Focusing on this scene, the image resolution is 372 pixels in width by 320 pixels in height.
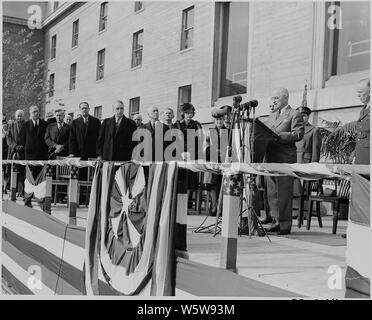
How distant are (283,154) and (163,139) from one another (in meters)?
1.69

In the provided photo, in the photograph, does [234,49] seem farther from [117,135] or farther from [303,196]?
[303,196]

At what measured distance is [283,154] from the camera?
15.3ft

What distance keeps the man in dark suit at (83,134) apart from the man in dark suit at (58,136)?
1.22ft

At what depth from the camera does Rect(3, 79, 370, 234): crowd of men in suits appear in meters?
4.60

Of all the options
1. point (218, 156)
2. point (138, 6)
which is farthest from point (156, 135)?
point (138, 6)

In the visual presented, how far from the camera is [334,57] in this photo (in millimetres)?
7910

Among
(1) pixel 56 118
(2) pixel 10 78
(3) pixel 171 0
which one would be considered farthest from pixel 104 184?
(3) pixel 171 0

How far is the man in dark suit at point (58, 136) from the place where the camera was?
24.2 feet

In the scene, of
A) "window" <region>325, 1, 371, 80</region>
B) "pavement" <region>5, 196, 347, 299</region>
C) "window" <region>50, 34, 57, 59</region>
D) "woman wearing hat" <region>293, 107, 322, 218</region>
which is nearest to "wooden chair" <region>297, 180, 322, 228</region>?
"pavement" <region>5, 196, 347, 299</region>

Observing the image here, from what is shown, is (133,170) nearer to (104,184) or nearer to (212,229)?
(104,184)

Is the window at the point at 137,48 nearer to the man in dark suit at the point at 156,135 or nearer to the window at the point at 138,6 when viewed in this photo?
the window at the point at 138,6

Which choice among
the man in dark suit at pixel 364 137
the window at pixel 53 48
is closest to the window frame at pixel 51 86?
the window at pixel 53 48

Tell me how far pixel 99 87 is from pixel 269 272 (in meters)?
8.11
